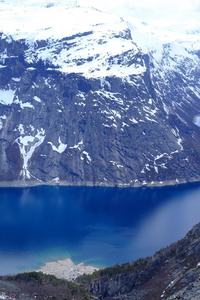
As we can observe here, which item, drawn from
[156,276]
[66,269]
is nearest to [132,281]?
[156,276]

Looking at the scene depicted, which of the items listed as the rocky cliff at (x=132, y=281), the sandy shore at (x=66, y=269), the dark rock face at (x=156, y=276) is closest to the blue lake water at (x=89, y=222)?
the sandy shore at (x=66, y=269)

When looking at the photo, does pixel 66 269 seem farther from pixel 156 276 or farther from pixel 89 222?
pixel 156 276

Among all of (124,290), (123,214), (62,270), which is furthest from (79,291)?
(123,214)

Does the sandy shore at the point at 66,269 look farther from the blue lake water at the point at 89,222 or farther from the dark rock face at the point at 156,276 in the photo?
the dark rock face at the point at 156,276

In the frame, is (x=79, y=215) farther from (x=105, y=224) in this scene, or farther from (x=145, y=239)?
(x=145, y=239)

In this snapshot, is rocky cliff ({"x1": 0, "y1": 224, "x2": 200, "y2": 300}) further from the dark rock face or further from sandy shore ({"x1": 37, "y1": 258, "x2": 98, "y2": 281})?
sandy shore ({"x1": 37, "y1": 258, "x2": 98, "y2": 281})
